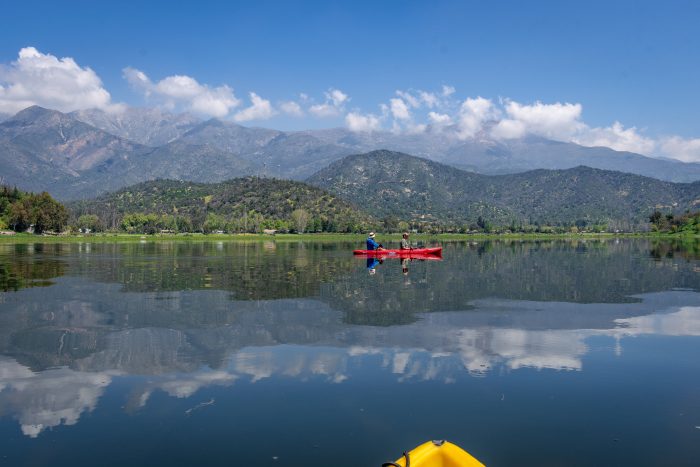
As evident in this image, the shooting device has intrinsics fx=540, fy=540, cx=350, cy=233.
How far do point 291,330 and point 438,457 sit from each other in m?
14.4

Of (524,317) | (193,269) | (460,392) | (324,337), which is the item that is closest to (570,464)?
(460,392)

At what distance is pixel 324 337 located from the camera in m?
22.0

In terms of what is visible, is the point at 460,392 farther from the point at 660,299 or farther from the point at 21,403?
the point at 660,299

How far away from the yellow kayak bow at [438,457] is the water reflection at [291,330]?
639 centimetres

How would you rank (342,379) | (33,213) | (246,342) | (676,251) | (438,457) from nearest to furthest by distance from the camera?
(438,457) → (342,379) → (246,342) → (676,251) → (33,213)

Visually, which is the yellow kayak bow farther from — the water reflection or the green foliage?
the green foliage

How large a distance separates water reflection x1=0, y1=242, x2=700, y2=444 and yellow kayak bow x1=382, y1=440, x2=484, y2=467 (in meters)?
6.39

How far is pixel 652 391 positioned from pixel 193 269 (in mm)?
46355

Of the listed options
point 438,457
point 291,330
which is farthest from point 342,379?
point 291,330

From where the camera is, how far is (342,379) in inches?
637

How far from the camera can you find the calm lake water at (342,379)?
11.6 m

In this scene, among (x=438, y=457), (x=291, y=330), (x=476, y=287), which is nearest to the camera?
(x=438, y=457)

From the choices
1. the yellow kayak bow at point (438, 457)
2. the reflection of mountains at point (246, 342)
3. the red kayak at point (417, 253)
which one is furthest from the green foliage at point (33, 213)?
the yellow kayak bow at point (438, 457)

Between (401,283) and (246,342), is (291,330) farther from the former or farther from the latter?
(401,283)
